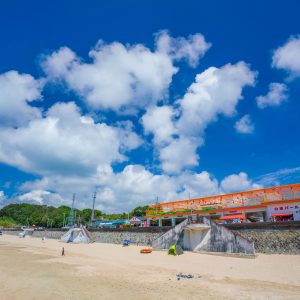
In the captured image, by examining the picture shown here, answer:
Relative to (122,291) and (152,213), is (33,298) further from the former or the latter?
(152,213)

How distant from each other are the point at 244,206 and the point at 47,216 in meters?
90.1

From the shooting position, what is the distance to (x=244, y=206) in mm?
33375

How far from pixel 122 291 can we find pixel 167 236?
1540cm

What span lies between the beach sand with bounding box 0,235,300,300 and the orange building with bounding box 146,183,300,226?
9.34 m

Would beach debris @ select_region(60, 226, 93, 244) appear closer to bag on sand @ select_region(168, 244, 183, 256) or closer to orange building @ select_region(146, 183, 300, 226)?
orange building @ select_region(146, 183, 300, 226)

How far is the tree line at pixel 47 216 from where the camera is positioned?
9856cm

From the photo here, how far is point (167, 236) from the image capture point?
90.8ft

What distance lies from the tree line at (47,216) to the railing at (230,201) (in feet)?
133

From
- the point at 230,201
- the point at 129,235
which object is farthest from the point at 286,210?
the point at 129,235

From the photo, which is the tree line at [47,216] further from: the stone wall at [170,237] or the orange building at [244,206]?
the stone wall at [170,237]

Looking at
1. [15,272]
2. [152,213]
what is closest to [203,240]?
[15,272]

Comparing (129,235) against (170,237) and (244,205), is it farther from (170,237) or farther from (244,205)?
(244,205)

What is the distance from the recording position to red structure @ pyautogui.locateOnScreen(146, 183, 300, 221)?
28.6m

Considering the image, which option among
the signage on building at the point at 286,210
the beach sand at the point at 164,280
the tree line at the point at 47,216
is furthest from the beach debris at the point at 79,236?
the tree line at the point at 47,216
